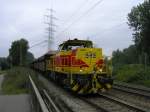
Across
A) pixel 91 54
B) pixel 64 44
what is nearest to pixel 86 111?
pixel 91 54

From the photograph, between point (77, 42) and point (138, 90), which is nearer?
point (77, 42)

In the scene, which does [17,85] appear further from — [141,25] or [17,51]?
[17,51]

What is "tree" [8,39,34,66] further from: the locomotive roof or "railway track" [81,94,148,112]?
"railway track" [81,94,148,112]

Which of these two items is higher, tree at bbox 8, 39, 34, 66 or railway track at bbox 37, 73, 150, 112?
tree at bbox 8, 39, 34, 66

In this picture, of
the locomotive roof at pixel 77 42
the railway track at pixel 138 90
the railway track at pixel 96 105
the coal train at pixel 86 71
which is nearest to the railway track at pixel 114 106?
the railway track at pixel 96 105

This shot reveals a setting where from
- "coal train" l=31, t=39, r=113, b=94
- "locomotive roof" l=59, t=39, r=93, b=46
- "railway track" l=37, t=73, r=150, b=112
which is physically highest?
"locomotive roof" l=59, t=39, r=93, b=46

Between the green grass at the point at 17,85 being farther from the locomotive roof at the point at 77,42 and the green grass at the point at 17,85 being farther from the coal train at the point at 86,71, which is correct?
the locomotive roof at the point at 77,42

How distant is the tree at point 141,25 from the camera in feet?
151

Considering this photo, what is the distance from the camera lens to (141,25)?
52.9m

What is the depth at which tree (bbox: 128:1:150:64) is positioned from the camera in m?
46.0

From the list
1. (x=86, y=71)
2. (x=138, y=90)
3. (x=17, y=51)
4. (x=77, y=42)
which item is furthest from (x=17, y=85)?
(x=17, y=51)

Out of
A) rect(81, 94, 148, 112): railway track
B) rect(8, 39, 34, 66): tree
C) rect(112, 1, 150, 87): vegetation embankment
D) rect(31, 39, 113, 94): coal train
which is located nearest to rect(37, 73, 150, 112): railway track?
rect(81, 94, 148, 112): railway track

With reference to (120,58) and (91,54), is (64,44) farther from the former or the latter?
(120,58)

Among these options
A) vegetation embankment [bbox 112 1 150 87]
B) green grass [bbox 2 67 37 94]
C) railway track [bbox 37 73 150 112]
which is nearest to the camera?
railway track [bbox 37 73 150 112]
